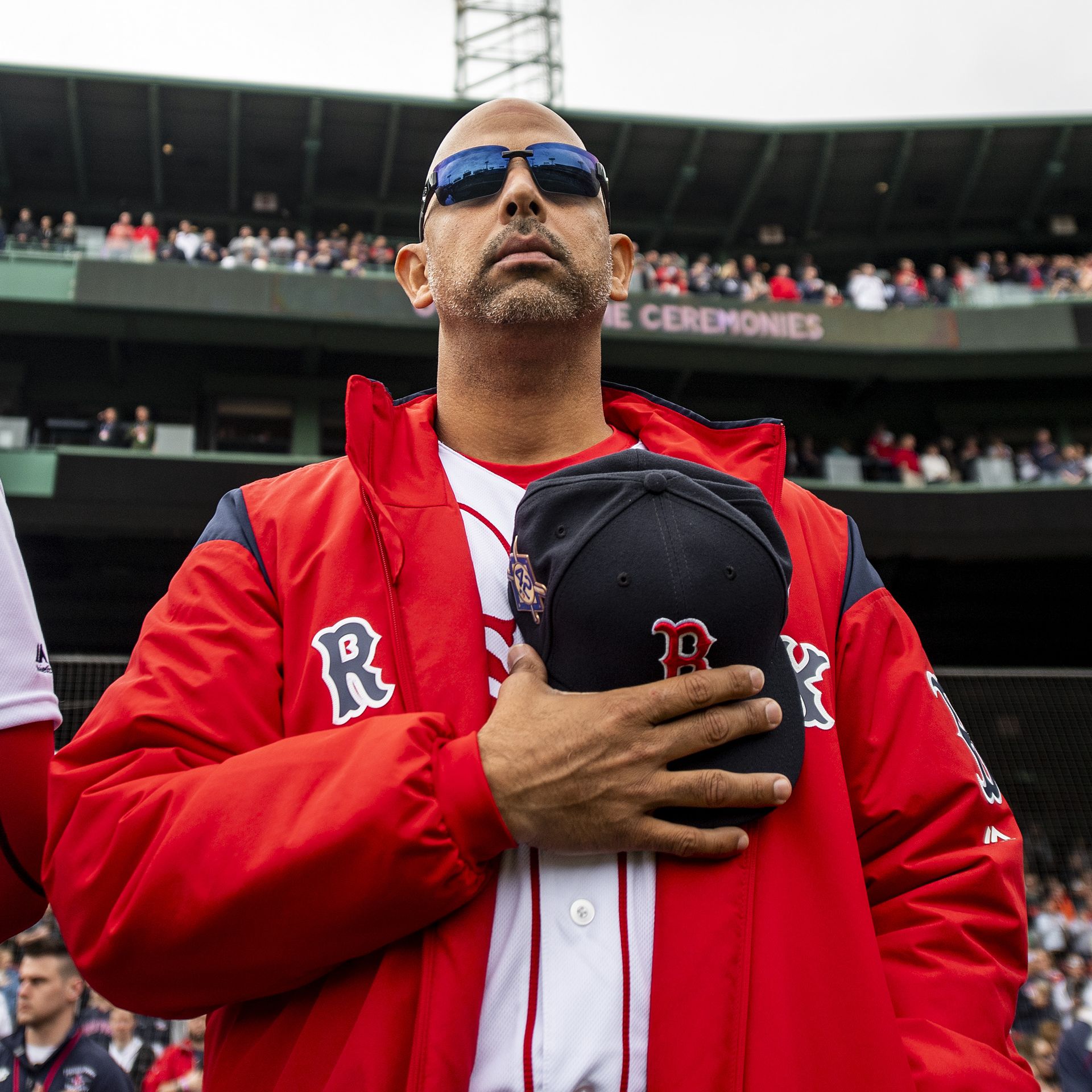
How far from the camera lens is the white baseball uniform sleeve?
1755 millimetres

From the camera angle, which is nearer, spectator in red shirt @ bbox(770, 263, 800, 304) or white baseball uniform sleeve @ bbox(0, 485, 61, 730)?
white baseball uniform sleeve @ bbox(0, 485, 61, 730)

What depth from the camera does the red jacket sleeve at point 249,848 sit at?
149 centimetres

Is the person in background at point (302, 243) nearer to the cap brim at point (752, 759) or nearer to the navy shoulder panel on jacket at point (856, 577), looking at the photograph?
the navy shoulder panel on jacket at point (856, 577)

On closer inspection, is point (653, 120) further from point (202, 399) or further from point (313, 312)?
point (202, 399)

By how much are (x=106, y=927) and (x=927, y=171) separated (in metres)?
23.9

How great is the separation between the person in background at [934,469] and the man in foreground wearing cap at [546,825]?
16105mm

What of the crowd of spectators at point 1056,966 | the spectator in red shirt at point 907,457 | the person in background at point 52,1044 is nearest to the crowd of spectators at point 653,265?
the spectator in red shirt at point 907,457

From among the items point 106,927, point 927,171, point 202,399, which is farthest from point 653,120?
point 106,927

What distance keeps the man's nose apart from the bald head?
0.35 feet

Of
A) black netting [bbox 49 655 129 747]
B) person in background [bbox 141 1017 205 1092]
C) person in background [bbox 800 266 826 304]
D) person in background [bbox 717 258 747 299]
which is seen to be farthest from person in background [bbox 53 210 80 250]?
person in background [bbox 141 1017 205 1092]

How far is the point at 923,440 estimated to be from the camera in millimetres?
20984

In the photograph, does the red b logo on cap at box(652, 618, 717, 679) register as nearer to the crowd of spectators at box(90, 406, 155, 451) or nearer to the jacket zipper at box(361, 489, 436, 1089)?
the jacket zipper at box(361, 489, 436, 1089)

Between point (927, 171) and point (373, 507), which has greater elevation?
point (927, 171)

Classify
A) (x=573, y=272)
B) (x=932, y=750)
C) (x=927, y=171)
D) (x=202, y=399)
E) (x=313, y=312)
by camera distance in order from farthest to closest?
(x=927, y=171), (x=202, y=399), (x=313, y=312), (x=573, y=272), (x=932, y=750)
